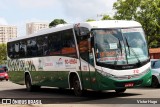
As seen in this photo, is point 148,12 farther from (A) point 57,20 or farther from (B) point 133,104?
(A) point 57,20

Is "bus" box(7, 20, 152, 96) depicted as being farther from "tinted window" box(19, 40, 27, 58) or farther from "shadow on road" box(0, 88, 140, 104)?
"tinted window" box(19, 40, 27, 58)

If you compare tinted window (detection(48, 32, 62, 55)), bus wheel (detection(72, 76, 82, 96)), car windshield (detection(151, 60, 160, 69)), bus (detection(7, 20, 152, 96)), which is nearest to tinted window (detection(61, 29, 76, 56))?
bus (detection(7, 20, 152, 96))

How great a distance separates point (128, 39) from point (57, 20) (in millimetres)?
99314

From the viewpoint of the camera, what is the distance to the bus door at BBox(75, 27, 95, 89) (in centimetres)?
1598

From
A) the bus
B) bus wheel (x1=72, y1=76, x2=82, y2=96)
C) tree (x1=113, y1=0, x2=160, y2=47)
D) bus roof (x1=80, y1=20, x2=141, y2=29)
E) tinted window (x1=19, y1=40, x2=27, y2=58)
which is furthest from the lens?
tree (x1=113, y1=0, x2=160, y2=47)

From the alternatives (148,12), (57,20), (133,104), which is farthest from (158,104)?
(57,20)

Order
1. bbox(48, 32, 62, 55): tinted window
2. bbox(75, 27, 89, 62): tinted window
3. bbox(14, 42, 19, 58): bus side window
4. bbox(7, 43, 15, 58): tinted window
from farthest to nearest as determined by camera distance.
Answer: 1. bbox(7, 43, 15, 58): tinted window
2. bbox(14, 42, 19, 58): bus side window
3. bbox(48, 32, 62, 55): tinted window
4. bbox(75, 27, 89, 62): tinted window

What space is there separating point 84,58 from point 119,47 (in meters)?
1.51

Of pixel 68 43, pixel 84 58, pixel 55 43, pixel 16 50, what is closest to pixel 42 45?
pixel 55 43

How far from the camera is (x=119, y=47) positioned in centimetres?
1570

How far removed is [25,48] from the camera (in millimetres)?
23047

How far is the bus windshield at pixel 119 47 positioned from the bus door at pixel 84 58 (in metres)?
0.52

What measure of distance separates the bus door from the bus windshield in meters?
0.52

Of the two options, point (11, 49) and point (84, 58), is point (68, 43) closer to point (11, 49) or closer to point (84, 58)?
point (84, 58)
